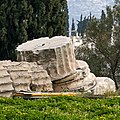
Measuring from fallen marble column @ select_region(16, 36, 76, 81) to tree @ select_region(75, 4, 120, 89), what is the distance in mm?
11401

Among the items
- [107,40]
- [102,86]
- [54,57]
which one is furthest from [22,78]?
[107,40]

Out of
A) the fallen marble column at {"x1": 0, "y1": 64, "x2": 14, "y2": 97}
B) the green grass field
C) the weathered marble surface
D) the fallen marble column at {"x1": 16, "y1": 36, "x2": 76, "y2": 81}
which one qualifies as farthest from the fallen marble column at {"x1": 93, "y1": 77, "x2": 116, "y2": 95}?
the green grass field

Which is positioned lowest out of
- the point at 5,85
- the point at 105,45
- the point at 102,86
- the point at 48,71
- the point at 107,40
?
the point at 105,45

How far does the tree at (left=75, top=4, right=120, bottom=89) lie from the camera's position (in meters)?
29.8

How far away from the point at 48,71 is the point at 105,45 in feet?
41.5

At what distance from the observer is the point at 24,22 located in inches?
1056

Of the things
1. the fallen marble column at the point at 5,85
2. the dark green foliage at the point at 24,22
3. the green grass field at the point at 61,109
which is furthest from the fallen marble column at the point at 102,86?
the dark green foliage at the point at 24,22

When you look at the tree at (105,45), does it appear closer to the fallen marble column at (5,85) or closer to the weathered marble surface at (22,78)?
the weathered marble surface at (22,78)

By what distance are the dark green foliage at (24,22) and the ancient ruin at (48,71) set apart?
719 cm

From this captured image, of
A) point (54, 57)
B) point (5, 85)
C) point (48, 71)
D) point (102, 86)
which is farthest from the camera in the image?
Result: point (102, 86)

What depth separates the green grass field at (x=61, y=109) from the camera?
9.22 meters

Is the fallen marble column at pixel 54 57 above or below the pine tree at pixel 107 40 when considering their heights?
above

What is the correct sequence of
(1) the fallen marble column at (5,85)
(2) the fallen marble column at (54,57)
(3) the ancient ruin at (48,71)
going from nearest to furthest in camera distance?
(1) the fallen marble column at (5,85), (3) the ancient ruin at (48,71), (2) the fallen marble column at (54,57)

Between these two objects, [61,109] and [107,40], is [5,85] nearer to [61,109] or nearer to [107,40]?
[61,109]
